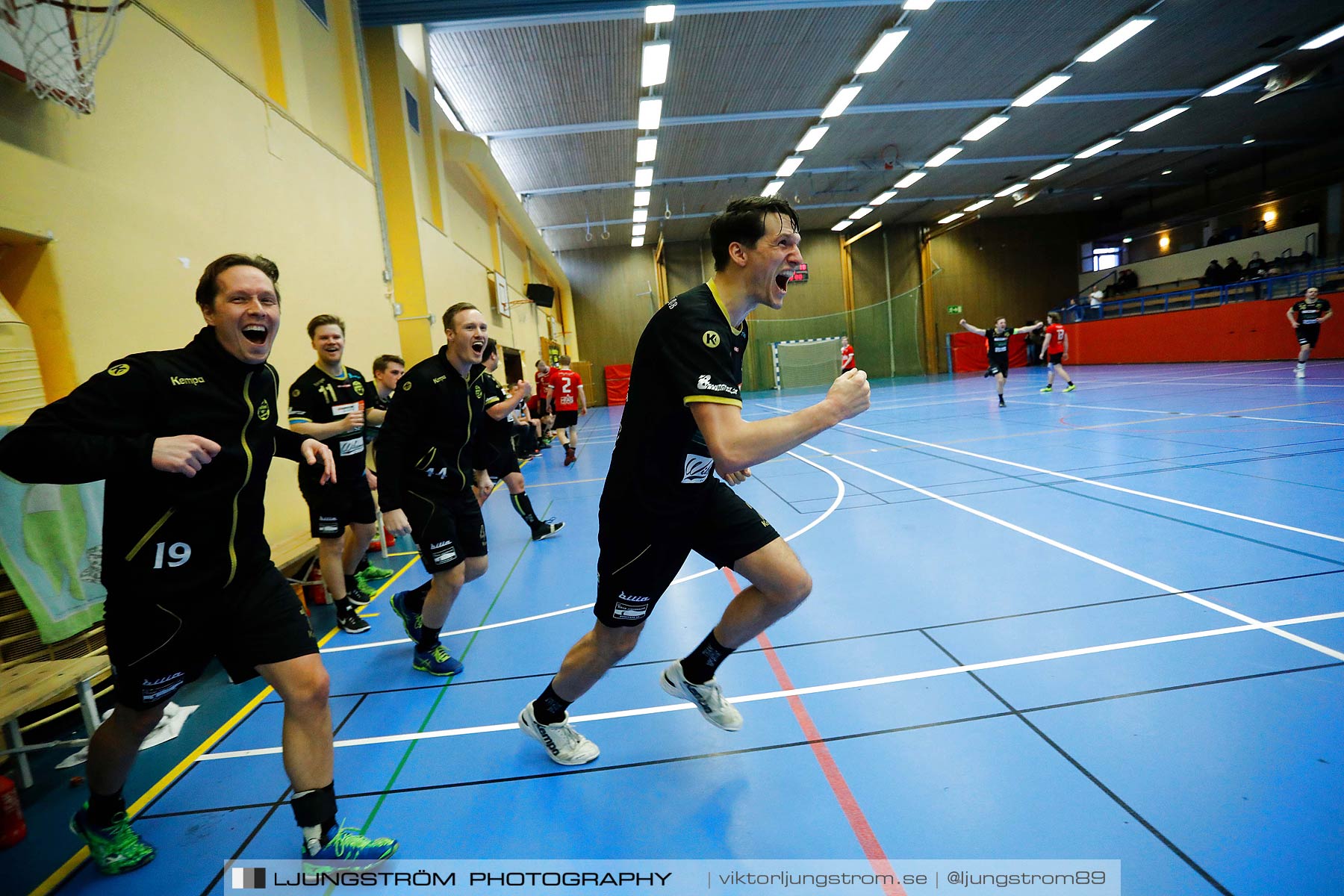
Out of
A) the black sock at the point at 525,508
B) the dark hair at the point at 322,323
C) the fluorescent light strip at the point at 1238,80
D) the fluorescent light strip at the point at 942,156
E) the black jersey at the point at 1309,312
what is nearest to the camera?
the dark hair at the point at 322,323

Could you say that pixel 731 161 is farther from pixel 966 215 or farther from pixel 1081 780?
pixel 1081 780

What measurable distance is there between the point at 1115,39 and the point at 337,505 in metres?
18.9

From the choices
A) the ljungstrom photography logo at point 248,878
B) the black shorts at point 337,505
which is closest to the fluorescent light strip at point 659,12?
the black shorts at point 337,505

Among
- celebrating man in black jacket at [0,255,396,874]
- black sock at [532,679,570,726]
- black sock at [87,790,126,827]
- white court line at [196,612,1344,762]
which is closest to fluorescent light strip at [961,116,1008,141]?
white court line at [196,612,1344,762]

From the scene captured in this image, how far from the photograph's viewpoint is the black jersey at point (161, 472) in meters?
1.82

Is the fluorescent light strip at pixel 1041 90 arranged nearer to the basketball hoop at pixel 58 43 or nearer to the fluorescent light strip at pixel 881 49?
the fluorescent light strip at pixel 881 49

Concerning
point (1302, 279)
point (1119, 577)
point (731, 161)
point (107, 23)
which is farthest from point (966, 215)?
point (107, 23)

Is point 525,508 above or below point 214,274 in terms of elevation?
below

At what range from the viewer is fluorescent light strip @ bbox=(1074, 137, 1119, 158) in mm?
22344

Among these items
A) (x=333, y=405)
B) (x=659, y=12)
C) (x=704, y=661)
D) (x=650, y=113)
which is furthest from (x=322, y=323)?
(x=650, y=113)

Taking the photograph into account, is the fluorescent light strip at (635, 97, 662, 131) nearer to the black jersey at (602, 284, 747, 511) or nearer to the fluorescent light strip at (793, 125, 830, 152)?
the fluorescent light strip at (793, 125, 830, 152)

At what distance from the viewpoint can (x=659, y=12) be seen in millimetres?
11008

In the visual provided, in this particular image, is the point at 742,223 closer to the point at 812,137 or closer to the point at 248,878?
the point at 248,878

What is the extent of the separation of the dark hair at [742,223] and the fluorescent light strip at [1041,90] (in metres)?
19.3
